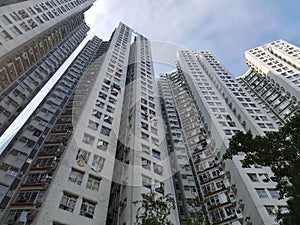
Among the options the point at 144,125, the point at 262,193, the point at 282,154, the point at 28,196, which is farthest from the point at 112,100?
the point at 282,154

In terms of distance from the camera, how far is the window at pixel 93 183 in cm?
1783

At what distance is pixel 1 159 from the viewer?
22.6m

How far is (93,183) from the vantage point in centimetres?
1823

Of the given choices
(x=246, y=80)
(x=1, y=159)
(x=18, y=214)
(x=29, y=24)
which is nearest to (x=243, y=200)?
(x=18, y=214)

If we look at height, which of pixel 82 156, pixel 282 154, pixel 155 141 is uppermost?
pixel 155 141

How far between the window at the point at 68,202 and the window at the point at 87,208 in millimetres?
602

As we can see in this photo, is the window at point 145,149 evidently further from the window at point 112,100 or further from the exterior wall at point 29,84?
the exterior wall at point 29,84

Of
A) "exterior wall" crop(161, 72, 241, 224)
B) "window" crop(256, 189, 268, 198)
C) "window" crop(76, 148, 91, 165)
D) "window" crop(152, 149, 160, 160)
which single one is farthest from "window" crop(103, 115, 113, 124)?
"window" crop(256, 189, 268, 198)

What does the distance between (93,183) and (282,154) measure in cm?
1252

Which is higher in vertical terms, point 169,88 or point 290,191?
point 169,88

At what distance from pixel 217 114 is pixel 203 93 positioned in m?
6.75

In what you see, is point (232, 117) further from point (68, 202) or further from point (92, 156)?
point (68, 202)

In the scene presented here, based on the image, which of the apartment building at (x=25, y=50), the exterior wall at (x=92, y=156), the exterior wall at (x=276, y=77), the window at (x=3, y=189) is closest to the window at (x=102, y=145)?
the exterior wall at (x=92, y=156)

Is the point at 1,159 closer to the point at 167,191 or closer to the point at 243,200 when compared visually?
the point at 167,191
